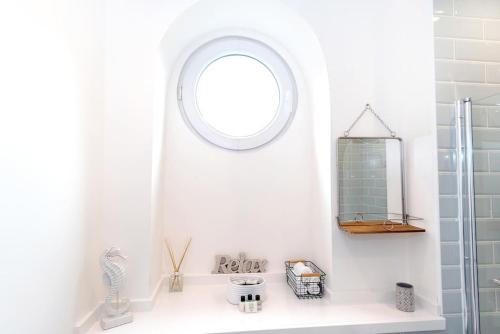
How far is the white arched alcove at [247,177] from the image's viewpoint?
1.47m

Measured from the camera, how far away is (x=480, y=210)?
1046 mm

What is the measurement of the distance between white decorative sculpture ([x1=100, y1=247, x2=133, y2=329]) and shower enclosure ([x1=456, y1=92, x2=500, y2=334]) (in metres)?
1.26

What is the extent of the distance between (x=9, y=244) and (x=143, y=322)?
0.61 m

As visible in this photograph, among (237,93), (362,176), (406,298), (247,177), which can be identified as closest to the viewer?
(406,298)

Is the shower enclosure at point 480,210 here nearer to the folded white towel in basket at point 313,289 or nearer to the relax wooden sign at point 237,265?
the folded white towel in basket at point 313,289

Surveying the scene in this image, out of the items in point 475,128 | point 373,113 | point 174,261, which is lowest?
point 174,261

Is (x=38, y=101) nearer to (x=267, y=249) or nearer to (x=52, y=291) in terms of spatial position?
(x=52, y=291)

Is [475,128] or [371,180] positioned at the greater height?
[475,128]

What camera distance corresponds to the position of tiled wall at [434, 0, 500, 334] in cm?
102

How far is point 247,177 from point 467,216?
96 cm

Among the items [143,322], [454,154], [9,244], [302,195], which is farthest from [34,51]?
[454,154]

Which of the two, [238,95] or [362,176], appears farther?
[238,95]

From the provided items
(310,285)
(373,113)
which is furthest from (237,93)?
(310,285)

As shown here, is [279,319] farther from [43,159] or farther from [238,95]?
[238,95]
